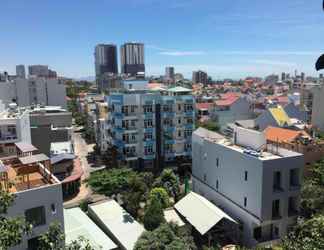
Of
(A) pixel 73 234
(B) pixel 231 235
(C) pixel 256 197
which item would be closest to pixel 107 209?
(A) pixel 73 234

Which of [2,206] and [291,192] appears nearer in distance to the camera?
[2,206]

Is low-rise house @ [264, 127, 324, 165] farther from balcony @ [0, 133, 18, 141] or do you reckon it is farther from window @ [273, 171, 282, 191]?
balcony @ [0, 133, 18, 141]

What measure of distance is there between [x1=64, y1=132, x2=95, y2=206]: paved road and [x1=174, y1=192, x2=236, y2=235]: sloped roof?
964cm

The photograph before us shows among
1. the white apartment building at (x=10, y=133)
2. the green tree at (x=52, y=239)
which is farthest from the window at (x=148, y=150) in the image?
the green tree at (x=52, y=239)

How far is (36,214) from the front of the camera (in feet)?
38.6

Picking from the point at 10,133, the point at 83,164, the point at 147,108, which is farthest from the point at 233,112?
the point at 10,133

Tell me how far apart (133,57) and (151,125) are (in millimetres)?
89779

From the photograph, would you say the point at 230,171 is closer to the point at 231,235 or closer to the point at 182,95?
the point at 231,235

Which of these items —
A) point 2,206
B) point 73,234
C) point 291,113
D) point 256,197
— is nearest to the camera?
point 2,206

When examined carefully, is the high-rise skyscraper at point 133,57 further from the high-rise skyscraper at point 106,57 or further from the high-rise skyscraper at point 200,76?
the high-rise skyscraper at point 200,76

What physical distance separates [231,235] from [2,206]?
54.8ft

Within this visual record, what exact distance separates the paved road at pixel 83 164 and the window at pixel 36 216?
1353cm

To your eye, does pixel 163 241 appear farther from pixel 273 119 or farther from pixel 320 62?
pixel 273 119

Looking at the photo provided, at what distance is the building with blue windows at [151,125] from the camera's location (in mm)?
30969
